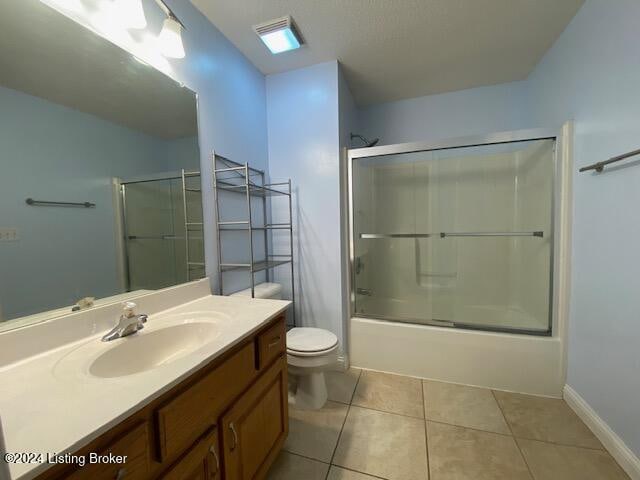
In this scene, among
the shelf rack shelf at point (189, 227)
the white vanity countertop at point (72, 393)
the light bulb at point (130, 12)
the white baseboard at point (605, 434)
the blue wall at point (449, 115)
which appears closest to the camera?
the white vanity countertop at point (72, 393)

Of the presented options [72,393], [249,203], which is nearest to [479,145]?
[249,203]

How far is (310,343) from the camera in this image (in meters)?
1.58

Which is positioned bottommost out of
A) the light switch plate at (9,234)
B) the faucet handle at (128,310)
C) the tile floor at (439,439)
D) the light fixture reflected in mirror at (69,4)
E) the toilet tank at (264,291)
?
the tile floor at (439,439)

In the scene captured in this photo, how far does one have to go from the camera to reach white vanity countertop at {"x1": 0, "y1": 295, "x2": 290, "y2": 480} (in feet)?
1.56

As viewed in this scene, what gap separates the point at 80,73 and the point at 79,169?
0.37 metres

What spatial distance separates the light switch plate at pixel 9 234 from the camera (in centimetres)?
75

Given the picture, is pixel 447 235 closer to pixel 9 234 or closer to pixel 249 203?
pixel 249 203

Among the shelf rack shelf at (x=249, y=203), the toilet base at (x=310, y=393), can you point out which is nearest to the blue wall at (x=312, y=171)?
the shelf rack shelf at (x=249, y=203)

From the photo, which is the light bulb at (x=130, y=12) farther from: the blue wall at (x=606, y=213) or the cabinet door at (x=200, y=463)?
the blue wall at (x=606, y=213)

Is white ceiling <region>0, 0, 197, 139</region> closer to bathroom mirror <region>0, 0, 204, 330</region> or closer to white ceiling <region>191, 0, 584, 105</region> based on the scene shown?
bathroom mirror <region>0, 0, 204, 330</region>

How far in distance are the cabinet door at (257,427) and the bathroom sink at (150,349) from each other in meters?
0.28

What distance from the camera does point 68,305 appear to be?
905mm

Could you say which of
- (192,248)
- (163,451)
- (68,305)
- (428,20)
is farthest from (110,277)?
(428,20)

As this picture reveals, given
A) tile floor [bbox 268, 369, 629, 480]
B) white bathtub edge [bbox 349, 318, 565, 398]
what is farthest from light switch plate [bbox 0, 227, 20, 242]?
white bathtub edge [bbox 349, 318, 565, 398]
